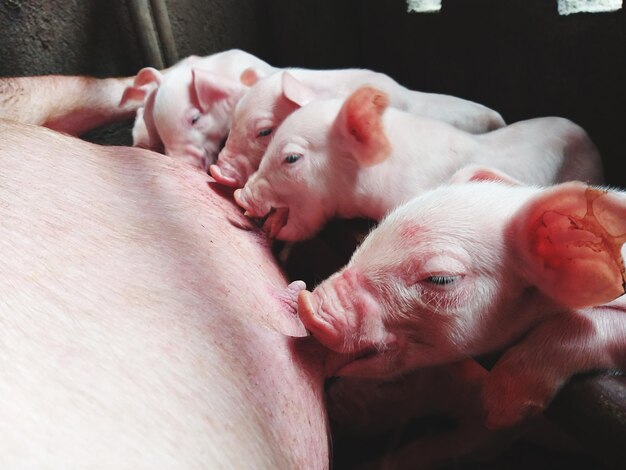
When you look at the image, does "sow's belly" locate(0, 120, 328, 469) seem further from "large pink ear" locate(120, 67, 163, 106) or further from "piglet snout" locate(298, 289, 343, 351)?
"large pink ear" locate(120, 67, 163, 106)

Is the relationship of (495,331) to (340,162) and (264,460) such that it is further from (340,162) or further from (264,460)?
(340,162)

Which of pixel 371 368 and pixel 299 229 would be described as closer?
pixel 371 368

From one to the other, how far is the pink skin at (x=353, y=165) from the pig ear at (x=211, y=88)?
523 mm

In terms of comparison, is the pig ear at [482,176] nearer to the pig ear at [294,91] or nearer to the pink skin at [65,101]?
the pig ear at [294,91]

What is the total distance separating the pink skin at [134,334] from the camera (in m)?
0.73

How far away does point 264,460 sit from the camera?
2.83 feet

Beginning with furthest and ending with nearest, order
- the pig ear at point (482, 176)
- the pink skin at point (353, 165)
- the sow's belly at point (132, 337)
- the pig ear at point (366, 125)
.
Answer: the pink skin at point (353, 165) → the pig ear at point (366, 125) → the pig ear at point (482, 176) → the sow's belly at point (132, 337)

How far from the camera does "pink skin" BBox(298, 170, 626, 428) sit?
996 mm

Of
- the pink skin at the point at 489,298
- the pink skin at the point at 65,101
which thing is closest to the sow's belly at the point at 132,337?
the pink skin at the point at 489,298

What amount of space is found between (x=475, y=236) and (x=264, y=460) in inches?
20.4

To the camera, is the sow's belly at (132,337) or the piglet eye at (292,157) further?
the piglet eye at (292,157)

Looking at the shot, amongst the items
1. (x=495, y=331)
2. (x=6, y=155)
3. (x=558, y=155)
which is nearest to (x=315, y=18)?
(x=558, y=155)

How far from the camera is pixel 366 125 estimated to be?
5.01 ft

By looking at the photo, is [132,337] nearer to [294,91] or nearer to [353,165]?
[353,165]
